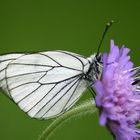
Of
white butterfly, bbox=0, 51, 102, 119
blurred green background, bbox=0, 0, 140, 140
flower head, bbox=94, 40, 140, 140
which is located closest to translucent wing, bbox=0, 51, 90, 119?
white butterfly, bbox=0, 51, 102, 119

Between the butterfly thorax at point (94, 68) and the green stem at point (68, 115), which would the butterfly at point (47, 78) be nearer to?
the butterfly thorax at point (94, 68)

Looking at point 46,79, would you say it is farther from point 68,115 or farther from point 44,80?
point 68,115

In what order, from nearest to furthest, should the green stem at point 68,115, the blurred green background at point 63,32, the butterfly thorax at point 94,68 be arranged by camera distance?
the green stem at point 68,115 → the butterfly thorax at point 94,68 → the blurred green background at point 63,32

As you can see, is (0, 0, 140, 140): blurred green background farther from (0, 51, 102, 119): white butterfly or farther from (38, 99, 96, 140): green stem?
(38, 99, 96, 140): green stem

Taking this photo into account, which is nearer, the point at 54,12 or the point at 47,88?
the point at 47,88

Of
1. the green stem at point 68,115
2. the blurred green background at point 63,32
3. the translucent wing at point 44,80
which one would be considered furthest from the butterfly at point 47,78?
the blurred green background at point 63,32

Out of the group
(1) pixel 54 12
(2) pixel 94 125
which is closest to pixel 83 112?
(2) pixel 94 125

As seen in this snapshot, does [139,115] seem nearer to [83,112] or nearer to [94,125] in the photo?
[83,112]

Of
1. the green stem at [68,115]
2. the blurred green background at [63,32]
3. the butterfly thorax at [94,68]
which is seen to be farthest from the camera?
the blurred green background at [63,32]
